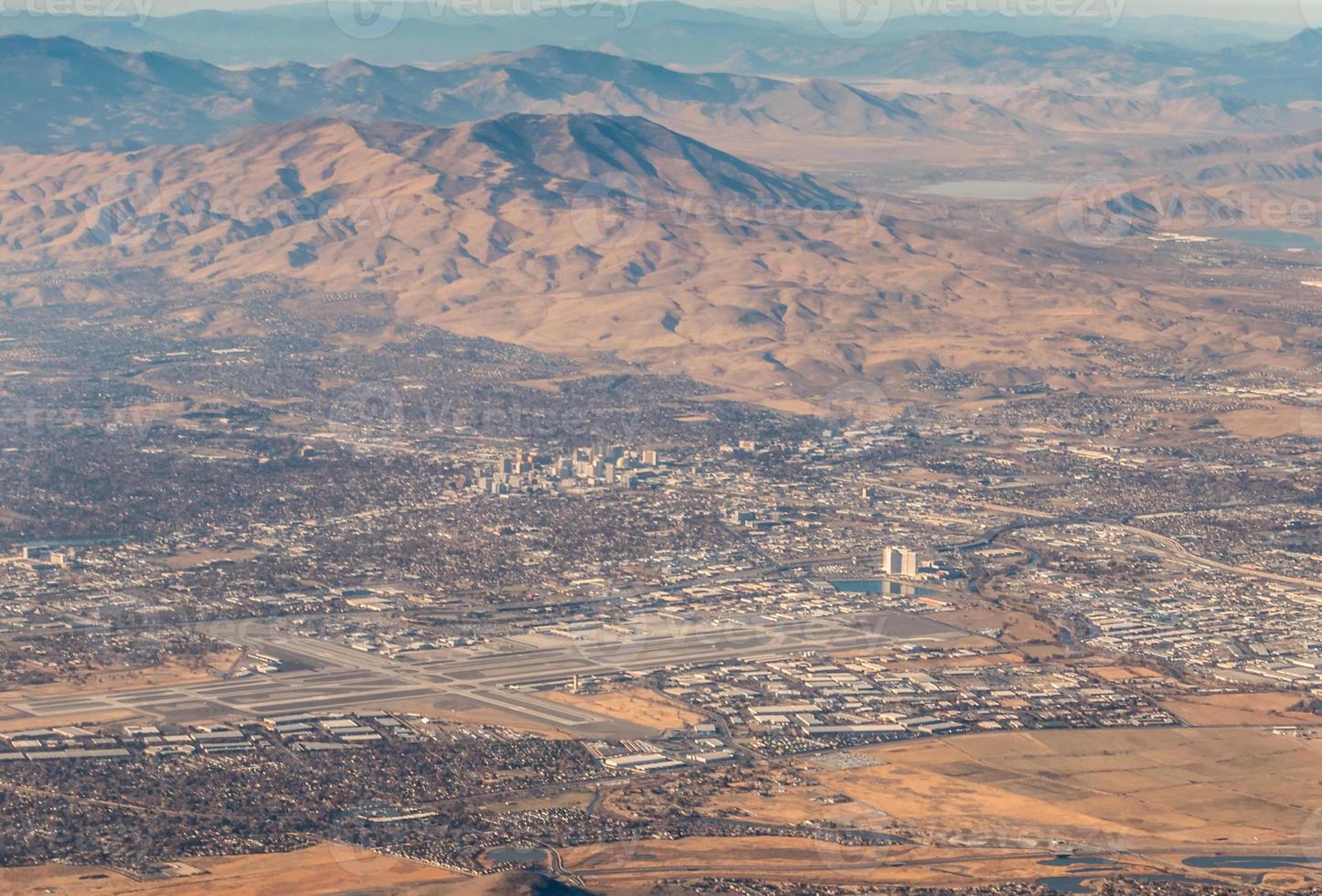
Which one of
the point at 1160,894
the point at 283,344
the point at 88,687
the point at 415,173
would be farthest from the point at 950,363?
the point at 1160,894

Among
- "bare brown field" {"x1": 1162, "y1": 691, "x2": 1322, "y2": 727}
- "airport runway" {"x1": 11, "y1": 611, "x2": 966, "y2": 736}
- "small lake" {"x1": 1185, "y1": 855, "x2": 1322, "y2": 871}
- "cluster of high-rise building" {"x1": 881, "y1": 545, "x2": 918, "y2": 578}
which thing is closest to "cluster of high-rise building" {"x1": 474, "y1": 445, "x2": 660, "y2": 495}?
"cluster of high-rise building" {"x1": 881, "y1": 545, "x2": 918, "y2": 578}

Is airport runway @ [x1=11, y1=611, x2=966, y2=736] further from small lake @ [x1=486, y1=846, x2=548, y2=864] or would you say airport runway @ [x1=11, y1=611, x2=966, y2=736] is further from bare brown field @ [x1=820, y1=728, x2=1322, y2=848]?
small lake @ [x1=486, y1=846, x2=548, y2=864]

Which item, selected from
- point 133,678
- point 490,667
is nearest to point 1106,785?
point 490,667

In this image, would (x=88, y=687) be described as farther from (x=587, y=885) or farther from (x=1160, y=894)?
(x=1160, y=894)

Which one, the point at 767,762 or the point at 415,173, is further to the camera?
the point at 415,173

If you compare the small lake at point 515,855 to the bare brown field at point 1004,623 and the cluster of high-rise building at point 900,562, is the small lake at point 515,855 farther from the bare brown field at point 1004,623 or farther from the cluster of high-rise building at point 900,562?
the cluster of high-rise building at point 900,562

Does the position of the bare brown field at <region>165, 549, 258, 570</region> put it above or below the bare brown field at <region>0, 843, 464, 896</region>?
below
